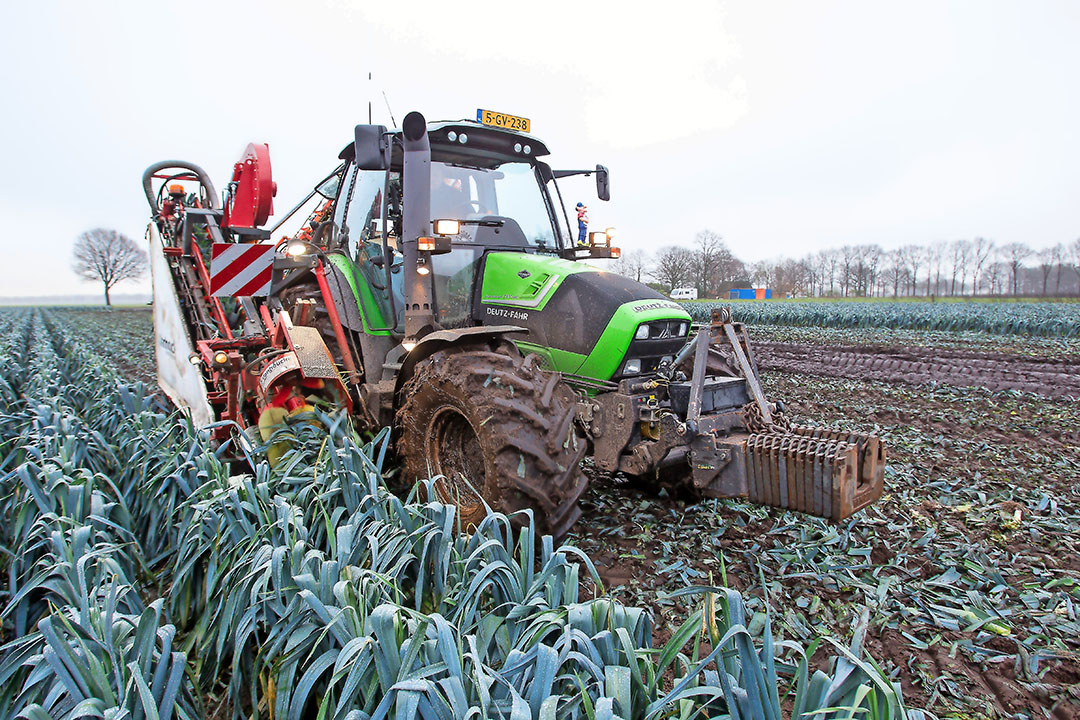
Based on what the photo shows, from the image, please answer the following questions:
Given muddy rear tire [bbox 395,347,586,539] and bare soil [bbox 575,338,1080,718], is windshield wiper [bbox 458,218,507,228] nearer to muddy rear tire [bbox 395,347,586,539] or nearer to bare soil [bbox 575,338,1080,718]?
muddy rear tire [bbox 395,347,586,539]

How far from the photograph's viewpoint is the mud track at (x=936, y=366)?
→ 10.2m

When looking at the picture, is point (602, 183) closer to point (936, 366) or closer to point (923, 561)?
point (923, 561)

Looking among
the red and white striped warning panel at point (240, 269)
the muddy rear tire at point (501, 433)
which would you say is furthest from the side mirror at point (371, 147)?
the red and white striped warning panel at point (240, 269)

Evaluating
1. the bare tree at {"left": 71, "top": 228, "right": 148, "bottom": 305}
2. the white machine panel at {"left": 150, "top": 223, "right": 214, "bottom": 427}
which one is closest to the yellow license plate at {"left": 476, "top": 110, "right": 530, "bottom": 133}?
the white machine panel at {"left": 150, "top": 223, "right": 214, "bottom": 427}

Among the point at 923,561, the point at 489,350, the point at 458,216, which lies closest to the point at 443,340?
the point at 489,350

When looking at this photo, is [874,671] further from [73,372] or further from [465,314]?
[73,372]

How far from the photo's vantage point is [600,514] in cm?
438

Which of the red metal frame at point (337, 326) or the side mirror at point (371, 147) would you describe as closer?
the side mirror at point (371, 147)

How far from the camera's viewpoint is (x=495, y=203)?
189 inches

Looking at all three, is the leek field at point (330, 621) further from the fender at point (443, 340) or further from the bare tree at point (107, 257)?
the bare tree at point (107, 257)

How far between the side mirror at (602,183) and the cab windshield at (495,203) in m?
0.50

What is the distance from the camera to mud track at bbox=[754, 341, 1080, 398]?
33.3 ft

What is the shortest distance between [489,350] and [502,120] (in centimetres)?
196

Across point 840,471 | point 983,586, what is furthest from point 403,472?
point 983,586
